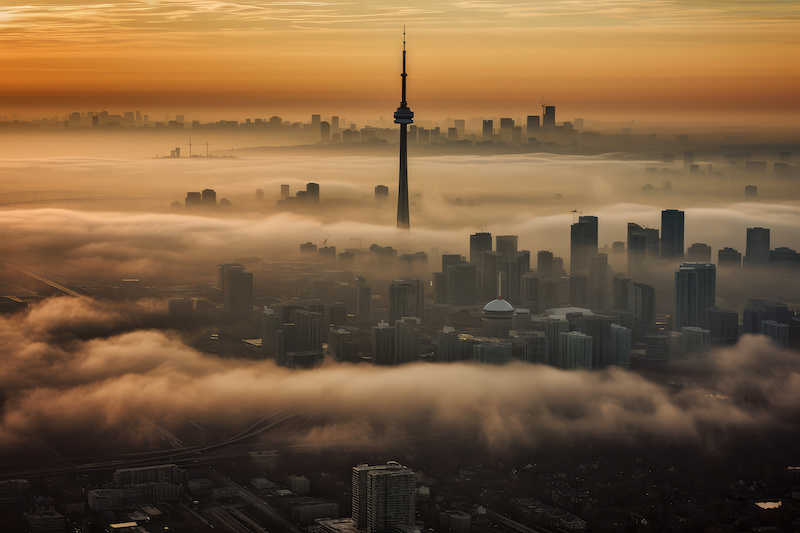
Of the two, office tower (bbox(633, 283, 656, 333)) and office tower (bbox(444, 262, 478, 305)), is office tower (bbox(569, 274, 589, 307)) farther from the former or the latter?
office tower (bbox(444, 262, 478, 305))

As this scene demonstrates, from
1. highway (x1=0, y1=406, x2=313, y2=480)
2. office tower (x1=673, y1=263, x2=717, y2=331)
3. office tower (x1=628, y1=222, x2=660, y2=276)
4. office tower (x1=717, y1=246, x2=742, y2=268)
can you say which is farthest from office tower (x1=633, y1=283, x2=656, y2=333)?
highway (x1=0, y1=406, x2=313, y2=480)

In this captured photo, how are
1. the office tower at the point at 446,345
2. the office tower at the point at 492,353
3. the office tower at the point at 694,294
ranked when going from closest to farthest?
the office tower at the point at 492,353 < the office tower at the point at 446,345 < the office tower at the point at 694,294

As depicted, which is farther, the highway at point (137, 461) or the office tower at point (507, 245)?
the office tower at point (507, 245)

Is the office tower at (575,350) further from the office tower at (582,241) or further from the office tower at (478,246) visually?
the office tower at (478,246)

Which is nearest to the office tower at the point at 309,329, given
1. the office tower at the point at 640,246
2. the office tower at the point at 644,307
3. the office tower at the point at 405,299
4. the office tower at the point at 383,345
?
the office tower at the point at 383,345

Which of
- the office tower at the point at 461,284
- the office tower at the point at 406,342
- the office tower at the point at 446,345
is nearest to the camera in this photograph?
the office tower at the point at 406,342

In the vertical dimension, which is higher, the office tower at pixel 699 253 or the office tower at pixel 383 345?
the office tower at pixel 699 253

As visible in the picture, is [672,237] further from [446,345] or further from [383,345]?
[383,345]

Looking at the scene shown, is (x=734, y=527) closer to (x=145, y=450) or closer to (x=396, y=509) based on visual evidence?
(x=396, y=509)
